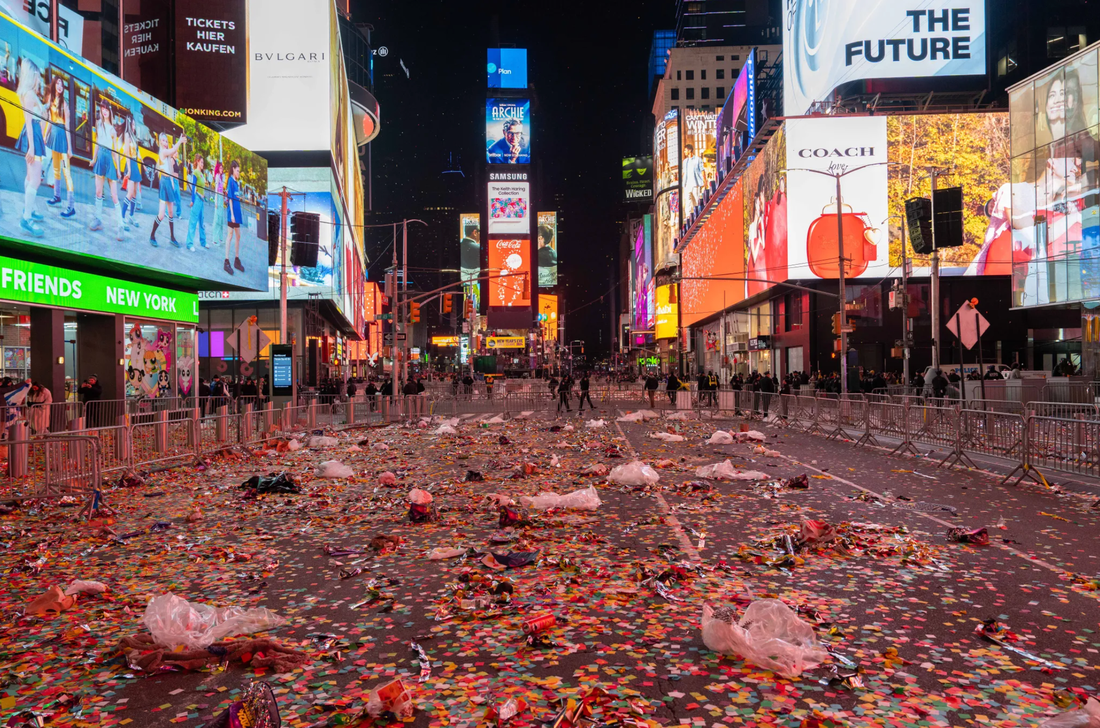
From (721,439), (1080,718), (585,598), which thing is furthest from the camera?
(721,439)

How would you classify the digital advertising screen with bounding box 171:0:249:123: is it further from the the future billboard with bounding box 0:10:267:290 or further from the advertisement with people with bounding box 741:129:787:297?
the advertisement with people with bounding box 741:129:787:297

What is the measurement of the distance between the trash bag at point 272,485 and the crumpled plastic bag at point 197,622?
7.02 m

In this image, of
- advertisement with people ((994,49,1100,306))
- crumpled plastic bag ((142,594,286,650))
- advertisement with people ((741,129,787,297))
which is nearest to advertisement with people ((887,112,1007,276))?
advertisement with people ((741,129,787,297))

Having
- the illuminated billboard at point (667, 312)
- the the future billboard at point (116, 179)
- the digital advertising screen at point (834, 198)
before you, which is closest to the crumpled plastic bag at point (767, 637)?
the the future billboard at point (116, 179)

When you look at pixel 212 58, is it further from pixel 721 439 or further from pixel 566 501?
pixel 566 501

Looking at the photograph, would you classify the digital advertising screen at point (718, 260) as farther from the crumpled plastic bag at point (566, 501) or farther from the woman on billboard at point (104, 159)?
the crumpled plastic bag at point (566, 501)

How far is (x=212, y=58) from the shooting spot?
5600cm

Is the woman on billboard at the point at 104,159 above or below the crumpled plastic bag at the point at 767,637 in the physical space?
above

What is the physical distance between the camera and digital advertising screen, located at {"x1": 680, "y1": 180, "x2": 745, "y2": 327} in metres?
70.1

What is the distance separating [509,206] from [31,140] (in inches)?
5800

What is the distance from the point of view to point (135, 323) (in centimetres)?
3431

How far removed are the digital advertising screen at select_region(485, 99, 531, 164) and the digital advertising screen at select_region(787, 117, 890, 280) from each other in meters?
122

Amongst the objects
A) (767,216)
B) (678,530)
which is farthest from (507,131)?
(678,530)

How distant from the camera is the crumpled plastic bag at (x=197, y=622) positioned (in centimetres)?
527
